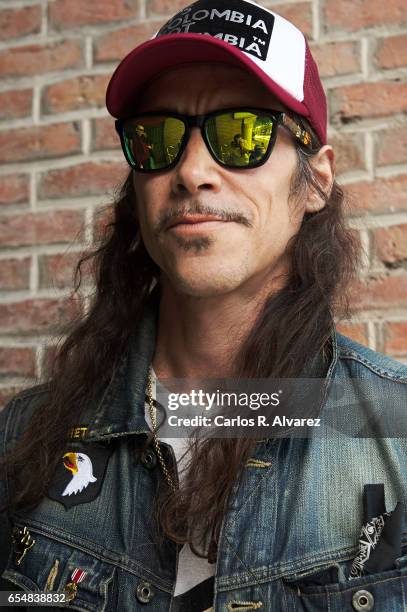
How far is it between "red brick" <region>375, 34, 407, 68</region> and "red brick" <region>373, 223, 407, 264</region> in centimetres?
43

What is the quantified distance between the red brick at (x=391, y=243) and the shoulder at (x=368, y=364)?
40cm

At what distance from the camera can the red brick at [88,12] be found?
241cm

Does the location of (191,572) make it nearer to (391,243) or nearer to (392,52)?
(391,243)

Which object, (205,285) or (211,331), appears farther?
(211,331)

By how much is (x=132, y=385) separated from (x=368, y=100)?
993mm

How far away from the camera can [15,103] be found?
250 cm

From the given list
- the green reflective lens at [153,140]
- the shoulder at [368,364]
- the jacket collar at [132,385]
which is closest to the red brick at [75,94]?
the green reflective lens at [153,140]

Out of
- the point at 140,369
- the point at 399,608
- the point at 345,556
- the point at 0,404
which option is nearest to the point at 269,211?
the point at 140,369

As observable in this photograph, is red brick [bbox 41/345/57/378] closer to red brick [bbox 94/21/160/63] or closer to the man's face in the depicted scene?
the man's face

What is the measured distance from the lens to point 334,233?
193 cm

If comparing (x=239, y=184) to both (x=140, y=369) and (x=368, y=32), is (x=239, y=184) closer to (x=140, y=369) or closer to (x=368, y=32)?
(x=140, y=369)

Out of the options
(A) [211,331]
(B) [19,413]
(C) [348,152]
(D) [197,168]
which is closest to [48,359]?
(B) [19,413]

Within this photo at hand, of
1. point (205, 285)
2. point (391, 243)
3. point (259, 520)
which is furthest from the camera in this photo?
point (391, 243)

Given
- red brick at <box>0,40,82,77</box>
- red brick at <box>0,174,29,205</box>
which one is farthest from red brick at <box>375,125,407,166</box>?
red brick at <box>0,174,29,205</box>
